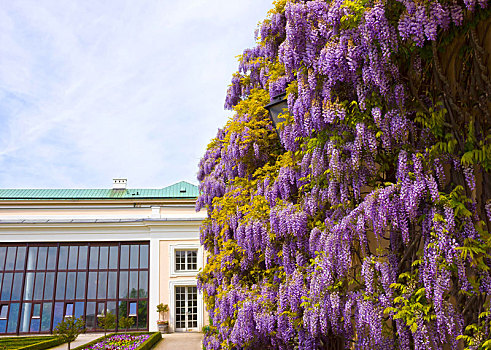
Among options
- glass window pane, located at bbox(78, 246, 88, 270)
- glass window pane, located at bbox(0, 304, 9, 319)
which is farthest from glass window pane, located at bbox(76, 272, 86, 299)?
glass window pane, located at bbox(0, 304, 9, 319)

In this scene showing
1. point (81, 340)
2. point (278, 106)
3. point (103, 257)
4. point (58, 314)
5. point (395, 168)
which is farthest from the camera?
point (103, 257)

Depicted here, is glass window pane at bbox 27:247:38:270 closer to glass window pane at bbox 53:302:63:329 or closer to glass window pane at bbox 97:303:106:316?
glass window pane at bbox 53:302:63:329

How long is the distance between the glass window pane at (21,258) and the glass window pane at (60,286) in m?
1.75

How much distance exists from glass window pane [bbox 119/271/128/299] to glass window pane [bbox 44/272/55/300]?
3.10 metres

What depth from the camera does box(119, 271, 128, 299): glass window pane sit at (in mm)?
20766

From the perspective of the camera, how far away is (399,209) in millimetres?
3180

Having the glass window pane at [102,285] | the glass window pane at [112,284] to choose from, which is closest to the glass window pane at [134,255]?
the glass window pane at [112,284]

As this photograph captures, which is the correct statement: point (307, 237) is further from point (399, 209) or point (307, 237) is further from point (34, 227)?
point (34, 227)

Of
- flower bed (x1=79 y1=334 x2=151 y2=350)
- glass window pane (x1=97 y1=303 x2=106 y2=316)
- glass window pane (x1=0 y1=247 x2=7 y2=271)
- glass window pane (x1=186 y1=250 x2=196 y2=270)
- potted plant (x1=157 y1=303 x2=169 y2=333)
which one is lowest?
flower bed (x1=79 y1=334 x2=151 y2=350)

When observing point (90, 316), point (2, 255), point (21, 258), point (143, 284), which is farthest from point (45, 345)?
point (2, 255)

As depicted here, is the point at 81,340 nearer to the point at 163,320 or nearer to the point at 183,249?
the point at 163,320

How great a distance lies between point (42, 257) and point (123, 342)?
25.5 feet

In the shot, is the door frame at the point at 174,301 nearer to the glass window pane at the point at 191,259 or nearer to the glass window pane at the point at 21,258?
the glass window pane at the point at 191,259

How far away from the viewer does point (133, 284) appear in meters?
21.0
